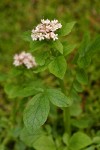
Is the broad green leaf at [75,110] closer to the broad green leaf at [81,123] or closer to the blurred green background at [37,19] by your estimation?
the broad green leaf at [81,123]

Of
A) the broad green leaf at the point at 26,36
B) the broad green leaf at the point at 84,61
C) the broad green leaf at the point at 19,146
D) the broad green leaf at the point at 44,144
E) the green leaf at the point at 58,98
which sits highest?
the broad green leaf at the point at 26,36

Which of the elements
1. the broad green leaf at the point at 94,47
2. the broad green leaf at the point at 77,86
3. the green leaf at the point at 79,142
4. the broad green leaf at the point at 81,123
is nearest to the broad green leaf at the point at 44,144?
the green leaf at the point at 79,142

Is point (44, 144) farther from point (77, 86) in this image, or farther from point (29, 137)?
point (77, 86)

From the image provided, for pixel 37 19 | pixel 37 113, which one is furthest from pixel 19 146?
pixel 37 19

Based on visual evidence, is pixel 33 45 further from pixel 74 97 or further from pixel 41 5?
pixel 41 5

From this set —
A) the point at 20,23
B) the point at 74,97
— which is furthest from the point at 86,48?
the point at 20,23
